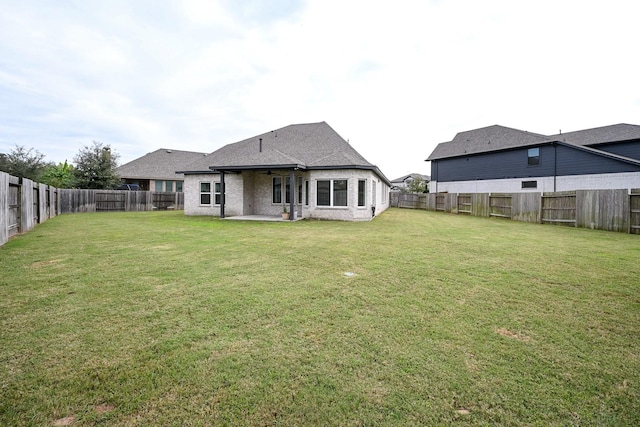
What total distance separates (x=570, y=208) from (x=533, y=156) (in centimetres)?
1324

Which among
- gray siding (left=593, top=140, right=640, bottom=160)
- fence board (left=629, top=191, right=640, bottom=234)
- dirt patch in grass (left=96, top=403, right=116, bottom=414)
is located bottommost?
dirt patch in grass (left=96, top=403, right=116, bottom=414)

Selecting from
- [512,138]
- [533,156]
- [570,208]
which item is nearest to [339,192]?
[570,208]

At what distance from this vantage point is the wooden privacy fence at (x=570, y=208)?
11.4m

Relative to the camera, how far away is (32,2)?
1036 cm

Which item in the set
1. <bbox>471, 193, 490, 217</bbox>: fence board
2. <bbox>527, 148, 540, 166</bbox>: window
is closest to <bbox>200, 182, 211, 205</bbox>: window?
<bbox>471, 193, 490, 217</bbox>: fence board

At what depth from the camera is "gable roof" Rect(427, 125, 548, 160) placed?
2643cm

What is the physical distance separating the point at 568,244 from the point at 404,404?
9.47 m

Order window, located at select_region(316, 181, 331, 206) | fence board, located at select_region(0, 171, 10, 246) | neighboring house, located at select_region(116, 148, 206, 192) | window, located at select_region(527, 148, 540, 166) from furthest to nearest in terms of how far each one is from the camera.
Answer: neighboring house, located at select_region(116, 148, 206, 192) < window, located at select_region(527, 148, 540, 166) < window, located at select_region(316, 181, 331, 206) < fence board, located at select_region(0, 171, 10, 246)

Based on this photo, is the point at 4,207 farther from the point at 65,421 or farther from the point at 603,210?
the point at 603,210

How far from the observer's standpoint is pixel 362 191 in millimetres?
15945

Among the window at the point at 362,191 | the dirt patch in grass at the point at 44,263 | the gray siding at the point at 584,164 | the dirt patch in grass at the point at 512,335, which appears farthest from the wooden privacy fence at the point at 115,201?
the gray siding at the point at 584,164

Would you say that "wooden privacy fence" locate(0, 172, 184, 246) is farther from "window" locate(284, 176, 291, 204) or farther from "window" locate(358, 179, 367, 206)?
"window" locate(358, 179, 367, 206)

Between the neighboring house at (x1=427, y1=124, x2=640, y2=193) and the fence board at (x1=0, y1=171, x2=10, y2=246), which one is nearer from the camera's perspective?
the fence board at (x1=0, y1=171, x2=10, y2=246)

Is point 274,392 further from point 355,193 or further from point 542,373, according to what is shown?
point 355,193
